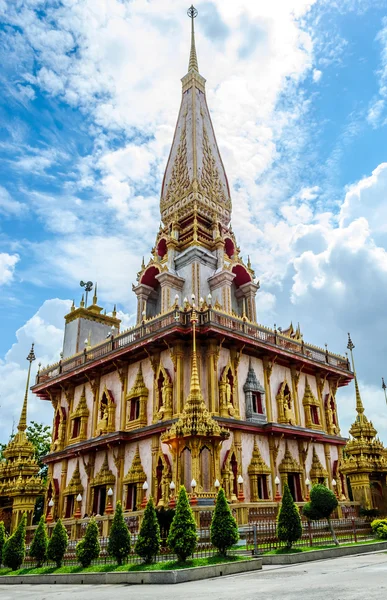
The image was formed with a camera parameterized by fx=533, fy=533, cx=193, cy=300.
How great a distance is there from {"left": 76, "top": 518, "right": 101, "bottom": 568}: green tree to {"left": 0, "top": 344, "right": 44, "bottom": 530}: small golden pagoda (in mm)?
11090

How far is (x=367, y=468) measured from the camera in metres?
25.5

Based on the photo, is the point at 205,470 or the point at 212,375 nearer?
the point at 205,470

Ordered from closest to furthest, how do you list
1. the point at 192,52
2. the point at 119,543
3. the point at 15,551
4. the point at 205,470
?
the point at 119,543 < the point at 15,551 < the point at 205,470 < the point at 192,52

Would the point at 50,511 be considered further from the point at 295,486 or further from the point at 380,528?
the point at 380,528

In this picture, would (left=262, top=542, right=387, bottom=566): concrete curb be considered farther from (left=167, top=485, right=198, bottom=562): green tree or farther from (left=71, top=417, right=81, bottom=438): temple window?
(left=71, top=417, right=81, bottom=438): temple window

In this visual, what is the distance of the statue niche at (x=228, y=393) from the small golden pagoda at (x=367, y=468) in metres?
6.13

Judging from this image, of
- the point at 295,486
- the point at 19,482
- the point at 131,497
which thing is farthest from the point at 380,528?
the point at 19,482

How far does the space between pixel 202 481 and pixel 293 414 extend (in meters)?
8.41

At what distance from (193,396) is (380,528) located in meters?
9.22

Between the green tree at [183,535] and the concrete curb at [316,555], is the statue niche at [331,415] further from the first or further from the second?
the green tree at [183,535]

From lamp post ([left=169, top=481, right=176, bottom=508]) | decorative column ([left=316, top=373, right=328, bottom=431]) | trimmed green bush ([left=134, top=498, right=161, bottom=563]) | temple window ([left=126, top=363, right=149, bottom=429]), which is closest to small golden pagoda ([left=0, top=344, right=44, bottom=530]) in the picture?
temple window ([left=126, top=363, right=149, bottom=429])

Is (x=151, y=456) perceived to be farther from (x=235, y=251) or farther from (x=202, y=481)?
(x=235, y=251)

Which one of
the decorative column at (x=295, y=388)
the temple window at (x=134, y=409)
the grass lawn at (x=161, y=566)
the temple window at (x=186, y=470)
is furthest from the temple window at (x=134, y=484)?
the decorative column at (x=295, y=388)

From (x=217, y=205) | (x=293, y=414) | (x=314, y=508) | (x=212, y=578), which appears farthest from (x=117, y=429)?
(x=217, y=205)
